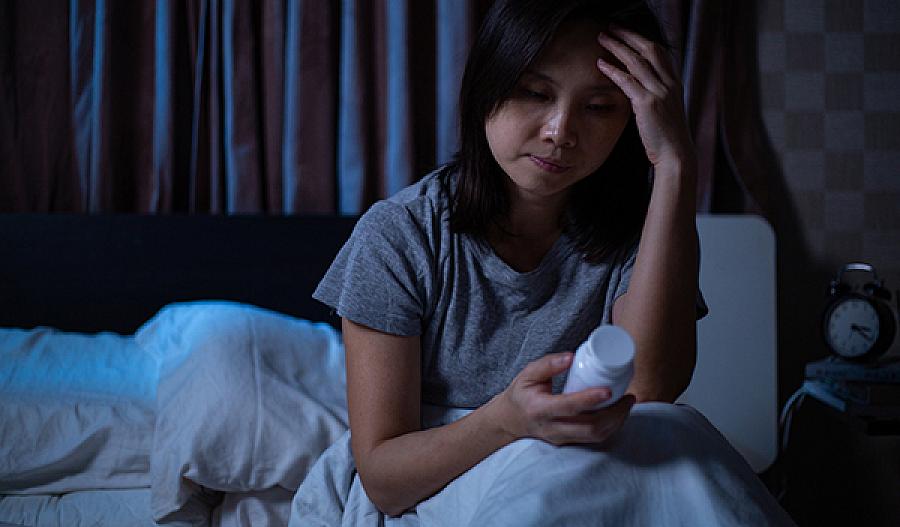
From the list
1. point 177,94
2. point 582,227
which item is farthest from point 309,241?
point 582,227

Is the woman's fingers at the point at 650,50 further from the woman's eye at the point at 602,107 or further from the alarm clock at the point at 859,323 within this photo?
the alarm clock at the point at 859,323

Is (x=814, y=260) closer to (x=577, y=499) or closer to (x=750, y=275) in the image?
(x=750, y=275)

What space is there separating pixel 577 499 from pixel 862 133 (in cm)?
167

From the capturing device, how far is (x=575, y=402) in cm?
61

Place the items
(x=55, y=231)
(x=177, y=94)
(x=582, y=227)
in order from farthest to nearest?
(x=177, y=94)
(x=55, y=231)
(x=582, y=227)

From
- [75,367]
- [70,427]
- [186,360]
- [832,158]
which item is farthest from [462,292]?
[832,158]

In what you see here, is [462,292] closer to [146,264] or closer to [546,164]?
[546,164]

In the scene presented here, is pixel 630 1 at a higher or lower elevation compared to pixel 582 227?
higher

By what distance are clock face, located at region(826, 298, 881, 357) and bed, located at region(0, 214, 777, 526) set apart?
0.12 meters

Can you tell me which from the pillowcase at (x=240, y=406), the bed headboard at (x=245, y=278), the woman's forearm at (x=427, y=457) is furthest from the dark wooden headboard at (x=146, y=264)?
the woman's forearm at (x=427, y=457)

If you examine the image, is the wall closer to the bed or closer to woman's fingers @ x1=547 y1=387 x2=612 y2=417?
the bed

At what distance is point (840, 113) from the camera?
196 centimetres

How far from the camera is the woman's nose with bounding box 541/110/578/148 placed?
0.80m

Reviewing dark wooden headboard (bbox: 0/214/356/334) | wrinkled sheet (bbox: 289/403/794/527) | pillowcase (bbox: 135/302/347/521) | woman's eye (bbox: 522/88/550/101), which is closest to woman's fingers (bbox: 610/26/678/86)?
woman's eye (bbox: 522/88/550/101)
